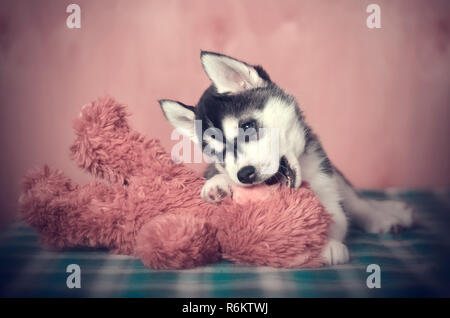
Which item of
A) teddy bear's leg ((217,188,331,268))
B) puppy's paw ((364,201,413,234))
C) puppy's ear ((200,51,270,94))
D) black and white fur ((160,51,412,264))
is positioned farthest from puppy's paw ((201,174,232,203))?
puppy's paw ((364,201,413,234))

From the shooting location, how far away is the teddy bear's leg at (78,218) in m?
1.87

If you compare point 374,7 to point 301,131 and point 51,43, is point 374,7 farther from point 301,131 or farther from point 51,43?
point 51,43

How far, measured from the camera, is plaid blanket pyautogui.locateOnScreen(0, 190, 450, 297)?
5.18 feet

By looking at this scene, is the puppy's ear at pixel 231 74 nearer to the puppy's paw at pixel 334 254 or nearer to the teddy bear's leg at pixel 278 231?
the teddy bear's leg at pixel 278 231

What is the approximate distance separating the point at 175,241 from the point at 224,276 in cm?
21

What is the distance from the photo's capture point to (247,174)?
5.84ft

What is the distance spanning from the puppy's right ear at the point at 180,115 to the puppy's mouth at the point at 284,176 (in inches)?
17.7

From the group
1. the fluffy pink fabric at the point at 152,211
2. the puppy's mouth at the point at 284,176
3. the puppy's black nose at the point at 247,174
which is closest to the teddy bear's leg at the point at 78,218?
the fluffy pink fabric at the point at 152,211

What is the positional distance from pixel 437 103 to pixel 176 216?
81.0 inches

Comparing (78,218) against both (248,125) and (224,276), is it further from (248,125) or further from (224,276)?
(248,125)

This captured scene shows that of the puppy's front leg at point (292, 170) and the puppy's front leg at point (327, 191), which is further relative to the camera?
the puppy's front leg at point (327, 191)

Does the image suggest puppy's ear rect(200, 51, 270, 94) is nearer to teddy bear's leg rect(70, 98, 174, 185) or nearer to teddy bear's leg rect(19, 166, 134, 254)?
teddy bear's leg rect(70, 98, 174, 185)

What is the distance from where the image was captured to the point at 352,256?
1938 mm

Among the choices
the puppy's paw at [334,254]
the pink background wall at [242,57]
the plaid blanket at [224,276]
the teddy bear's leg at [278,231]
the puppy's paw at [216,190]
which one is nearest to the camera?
the plaid blanket at [224,276]
